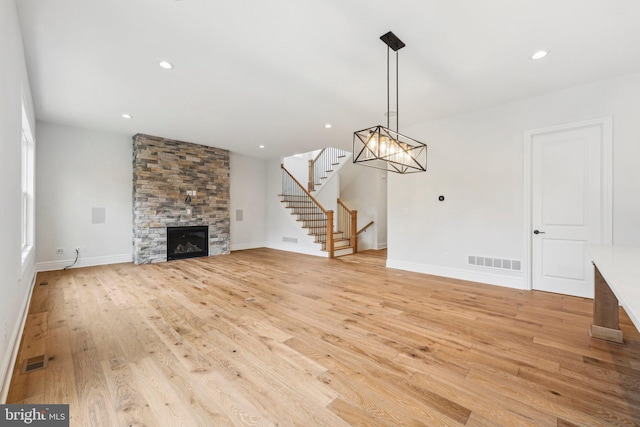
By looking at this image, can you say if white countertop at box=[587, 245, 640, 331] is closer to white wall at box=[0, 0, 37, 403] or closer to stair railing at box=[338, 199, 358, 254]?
white wall at box=[0, 0, 37, 403]

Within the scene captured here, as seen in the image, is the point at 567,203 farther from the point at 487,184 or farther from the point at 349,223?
the point at 349,223

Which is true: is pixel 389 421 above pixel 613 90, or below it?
below

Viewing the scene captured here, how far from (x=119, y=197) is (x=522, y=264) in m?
7.71

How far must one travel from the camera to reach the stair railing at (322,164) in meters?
8.46

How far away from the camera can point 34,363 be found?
2.07 metres

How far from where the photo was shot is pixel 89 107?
4309mm

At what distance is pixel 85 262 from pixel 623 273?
7671 mm

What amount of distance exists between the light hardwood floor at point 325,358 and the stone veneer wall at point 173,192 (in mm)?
2103

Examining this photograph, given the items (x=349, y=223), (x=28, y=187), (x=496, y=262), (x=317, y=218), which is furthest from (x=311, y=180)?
(x=28, y=187)

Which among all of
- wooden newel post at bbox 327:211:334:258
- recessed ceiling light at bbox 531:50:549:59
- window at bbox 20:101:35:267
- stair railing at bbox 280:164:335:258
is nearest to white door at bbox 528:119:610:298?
recessed ceiling light at bbox 531:50:549:59

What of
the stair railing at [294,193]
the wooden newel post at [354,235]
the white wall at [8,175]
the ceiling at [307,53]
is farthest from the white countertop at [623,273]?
the stair railing at [294,193]

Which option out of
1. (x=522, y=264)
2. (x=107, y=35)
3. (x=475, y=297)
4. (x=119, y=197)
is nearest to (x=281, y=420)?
(x=475, y=297)

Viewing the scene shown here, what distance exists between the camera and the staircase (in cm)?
742

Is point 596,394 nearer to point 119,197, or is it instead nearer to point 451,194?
point 451,194
